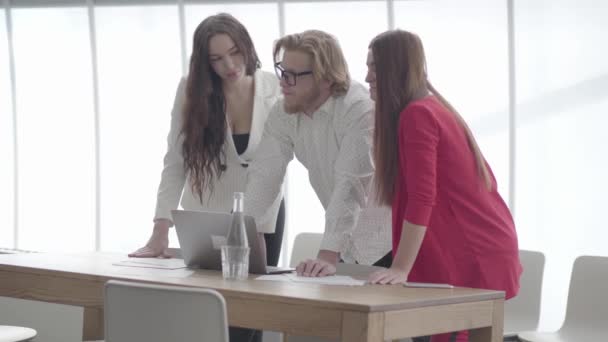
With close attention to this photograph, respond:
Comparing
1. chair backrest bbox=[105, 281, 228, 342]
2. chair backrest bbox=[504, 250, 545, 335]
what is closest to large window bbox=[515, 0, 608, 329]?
chair backrest bbox=[504, 250, 545, 335]

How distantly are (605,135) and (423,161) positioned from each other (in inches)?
202

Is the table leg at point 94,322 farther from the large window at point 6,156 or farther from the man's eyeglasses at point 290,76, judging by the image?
the large window at point 6,156

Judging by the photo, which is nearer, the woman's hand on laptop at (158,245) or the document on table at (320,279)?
the document on table at (320,279)

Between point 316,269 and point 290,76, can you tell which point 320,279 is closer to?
point 316,269

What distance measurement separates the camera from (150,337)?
8.82 feet

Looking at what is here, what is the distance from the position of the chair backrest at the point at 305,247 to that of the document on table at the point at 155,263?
120 cm

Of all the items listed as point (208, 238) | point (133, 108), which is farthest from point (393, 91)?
point (133, 108)

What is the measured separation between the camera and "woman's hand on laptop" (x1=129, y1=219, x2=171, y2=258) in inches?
153

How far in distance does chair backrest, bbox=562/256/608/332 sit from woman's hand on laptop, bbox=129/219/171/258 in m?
1.98

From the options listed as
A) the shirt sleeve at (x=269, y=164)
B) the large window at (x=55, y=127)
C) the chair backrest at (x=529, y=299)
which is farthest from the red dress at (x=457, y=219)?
the large window at (x=55, y=127)

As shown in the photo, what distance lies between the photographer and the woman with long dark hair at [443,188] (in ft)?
10.5

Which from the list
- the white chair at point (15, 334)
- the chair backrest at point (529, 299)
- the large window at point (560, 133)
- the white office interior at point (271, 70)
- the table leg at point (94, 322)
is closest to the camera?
the table leg at point (94, 322)

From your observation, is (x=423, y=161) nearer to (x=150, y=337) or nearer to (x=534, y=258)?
(x=150, y=337)

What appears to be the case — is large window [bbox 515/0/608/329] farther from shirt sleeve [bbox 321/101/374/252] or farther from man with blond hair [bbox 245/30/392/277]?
shirt sleeve [bbox 321/101/374/252]
